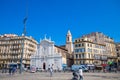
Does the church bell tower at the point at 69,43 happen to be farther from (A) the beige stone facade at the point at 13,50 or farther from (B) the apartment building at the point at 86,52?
(A) the beige stone facade at the point at 13,50

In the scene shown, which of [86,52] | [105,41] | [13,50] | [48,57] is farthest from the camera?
[13,50]

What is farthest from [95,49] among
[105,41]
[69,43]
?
[69,43]

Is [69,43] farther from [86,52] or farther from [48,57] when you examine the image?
[86,52]

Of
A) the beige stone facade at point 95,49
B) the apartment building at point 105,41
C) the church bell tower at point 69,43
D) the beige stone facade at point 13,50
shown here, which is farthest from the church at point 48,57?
the apartment building at point 105,41

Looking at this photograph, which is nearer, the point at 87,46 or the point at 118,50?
the point at 87,46

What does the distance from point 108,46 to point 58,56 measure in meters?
29.2

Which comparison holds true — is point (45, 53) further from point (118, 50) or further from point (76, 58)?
point (118, 50)

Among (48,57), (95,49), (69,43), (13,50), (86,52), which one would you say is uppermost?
(69,43)

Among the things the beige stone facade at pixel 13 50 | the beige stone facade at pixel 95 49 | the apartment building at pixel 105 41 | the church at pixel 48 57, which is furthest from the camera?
the beige stone facade at pixel 13 50

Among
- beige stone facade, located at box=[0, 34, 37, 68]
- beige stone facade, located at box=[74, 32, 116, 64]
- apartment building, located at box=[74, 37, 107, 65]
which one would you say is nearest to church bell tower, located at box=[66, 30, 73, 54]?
beige stone facade, located at box=[74, 32, 116, 64]

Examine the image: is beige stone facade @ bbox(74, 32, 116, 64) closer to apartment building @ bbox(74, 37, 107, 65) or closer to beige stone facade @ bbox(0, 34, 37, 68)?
apartment building @ bbox(74, 37, 107, 65)

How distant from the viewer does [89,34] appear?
305 ft

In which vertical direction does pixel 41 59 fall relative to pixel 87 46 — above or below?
below

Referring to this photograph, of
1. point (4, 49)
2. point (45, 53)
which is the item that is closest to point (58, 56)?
point (45, 53)
